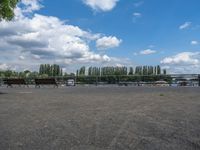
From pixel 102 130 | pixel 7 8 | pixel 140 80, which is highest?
pixel 7 8

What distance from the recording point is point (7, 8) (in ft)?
63.0

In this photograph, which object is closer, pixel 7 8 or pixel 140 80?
pixel 7 8

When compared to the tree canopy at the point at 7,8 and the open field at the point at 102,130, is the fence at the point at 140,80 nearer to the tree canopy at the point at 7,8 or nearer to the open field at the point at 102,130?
the tree canopy at the point at 7,8

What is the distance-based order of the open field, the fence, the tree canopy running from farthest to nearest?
the fence
the tree canopy
the open field

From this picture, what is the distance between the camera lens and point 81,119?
8.55 m

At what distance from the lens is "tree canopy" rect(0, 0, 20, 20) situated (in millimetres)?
18875

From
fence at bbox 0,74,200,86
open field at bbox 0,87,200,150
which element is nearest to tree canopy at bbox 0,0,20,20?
open field at bbox 0,87,200,150

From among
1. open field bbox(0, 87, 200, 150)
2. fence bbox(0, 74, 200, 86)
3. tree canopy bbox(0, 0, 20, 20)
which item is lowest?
open field bbox(0, 87, 200, 150)

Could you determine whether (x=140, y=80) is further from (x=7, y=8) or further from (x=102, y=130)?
(x=102, y=130)

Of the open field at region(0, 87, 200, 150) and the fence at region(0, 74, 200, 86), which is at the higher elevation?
the fence at region(0, 74, 200, 86)

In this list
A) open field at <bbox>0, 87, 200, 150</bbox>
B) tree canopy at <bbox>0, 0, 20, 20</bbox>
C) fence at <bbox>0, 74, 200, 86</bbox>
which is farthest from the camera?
fence at <bbox>0, 74, 200, 86</bbox>

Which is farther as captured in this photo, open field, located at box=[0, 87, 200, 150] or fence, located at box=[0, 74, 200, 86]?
fence, located at box=[0, 74, 200, 86]

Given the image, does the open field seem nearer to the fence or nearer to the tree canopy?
the tree canopy

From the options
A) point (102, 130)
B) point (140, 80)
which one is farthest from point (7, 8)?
point (140, 80)
